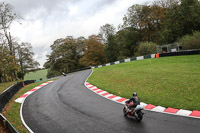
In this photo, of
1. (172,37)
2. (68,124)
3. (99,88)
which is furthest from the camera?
(172,37)

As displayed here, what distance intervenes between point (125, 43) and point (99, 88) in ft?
132

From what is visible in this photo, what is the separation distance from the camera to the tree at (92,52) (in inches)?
2229

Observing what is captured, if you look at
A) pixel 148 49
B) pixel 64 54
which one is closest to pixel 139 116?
pixel 148 49

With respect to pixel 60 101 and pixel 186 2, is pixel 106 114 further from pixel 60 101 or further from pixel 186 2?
pixel 186 2

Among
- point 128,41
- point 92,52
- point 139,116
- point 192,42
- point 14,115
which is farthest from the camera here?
point 92,52

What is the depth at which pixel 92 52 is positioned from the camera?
2266 inches

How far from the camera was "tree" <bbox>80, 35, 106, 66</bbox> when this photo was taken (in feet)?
186

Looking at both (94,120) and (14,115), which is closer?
(94,120)

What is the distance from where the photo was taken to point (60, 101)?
13.5 meters

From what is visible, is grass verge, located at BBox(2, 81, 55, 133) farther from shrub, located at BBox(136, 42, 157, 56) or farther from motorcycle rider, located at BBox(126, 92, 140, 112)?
shrub, located at BBox(136, 42, 157, 56)

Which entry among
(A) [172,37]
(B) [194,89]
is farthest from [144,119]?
(A) [172,37]

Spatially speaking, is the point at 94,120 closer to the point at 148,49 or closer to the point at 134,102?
the point at 134,102

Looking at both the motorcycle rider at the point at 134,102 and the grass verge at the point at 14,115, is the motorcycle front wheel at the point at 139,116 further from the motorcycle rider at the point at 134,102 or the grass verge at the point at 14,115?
the grass verge at the point at 14,115

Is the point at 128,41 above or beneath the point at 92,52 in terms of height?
above
